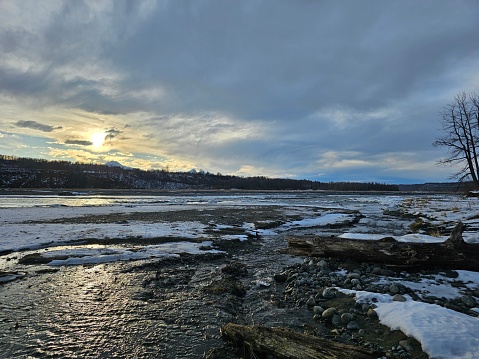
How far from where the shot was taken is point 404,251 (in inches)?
333

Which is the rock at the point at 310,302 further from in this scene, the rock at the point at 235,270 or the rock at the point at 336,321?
the rock at the point at 235,270

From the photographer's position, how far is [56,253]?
35.9ft

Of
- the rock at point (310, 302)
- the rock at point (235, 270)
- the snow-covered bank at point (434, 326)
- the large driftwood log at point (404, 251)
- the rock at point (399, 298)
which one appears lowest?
the rock at point (235, 270)

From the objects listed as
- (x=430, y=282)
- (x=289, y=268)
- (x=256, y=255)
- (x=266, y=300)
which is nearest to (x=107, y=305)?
(x=266, y=300)

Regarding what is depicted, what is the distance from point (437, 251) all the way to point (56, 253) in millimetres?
13205

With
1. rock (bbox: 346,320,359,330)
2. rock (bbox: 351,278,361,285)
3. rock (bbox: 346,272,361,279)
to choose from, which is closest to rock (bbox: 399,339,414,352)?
rock (bbox: 346,320,359,330)

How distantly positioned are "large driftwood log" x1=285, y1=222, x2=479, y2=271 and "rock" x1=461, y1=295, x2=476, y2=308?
1.87m

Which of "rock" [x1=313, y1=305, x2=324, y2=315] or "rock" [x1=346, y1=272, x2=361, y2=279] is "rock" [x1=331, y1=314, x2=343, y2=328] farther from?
"rock" [x1=346, y1=272, x2=361, y2=279]

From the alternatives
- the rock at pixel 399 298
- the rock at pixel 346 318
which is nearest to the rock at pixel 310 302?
the rock at pixel 346 318

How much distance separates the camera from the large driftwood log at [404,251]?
7.82 metres

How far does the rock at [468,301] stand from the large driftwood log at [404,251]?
1.87 meters

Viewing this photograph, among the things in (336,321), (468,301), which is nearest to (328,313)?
(336,321)

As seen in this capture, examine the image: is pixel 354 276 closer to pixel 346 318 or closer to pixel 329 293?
pixel 329 293

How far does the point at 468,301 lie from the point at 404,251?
247 centimetres
